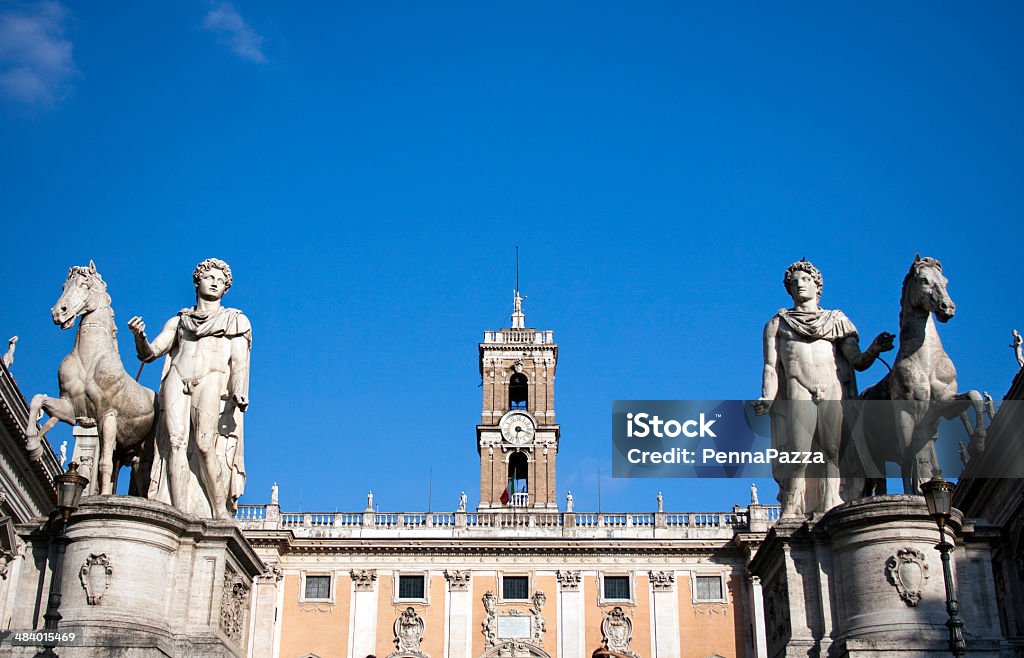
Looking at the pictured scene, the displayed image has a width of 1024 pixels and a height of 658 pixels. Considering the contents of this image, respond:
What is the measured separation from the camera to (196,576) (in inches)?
614

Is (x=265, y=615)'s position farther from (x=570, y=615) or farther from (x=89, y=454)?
(x=89, y=454)

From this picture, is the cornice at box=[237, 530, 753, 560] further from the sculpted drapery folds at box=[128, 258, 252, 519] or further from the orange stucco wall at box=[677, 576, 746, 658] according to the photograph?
the sculpted drapery folds at box=[128, 258, 252, 519]

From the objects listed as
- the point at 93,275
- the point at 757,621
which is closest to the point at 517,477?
the point at 757,621

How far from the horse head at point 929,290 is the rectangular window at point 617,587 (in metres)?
37.5

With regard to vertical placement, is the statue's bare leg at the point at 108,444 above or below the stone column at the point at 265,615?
below

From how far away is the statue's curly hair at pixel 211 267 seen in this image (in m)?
17.4

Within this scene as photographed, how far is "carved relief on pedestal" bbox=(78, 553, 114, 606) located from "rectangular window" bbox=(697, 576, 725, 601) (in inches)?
1576

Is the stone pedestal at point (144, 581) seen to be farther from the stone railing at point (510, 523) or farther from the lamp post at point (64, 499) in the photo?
the stone railing at point (510, 523)

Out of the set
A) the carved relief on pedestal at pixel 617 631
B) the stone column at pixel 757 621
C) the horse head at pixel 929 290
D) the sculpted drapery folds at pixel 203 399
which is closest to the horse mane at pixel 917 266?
the horse head at pixel 929 290

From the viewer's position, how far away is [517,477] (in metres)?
65.4

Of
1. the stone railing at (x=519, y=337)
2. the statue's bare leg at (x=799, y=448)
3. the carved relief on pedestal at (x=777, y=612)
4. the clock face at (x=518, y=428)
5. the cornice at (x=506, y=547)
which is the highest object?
the stone railing at (x=519, y=337)

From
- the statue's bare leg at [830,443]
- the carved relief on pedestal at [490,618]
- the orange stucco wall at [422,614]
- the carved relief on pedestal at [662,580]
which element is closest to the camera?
the statue's bare leg at [830,443]

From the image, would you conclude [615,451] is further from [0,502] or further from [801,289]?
[0,502]

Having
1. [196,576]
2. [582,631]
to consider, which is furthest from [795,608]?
[582,631]
